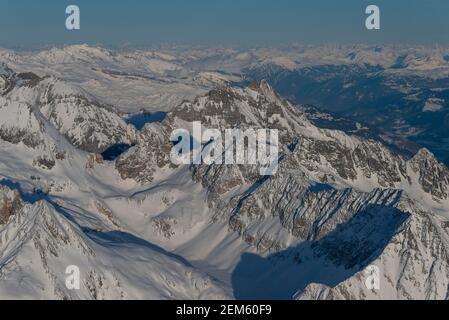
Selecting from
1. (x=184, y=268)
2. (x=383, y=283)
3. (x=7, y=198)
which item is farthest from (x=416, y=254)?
(x=7, y=198)

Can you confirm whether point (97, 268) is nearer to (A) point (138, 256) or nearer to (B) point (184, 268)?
(A) point (138, 256)

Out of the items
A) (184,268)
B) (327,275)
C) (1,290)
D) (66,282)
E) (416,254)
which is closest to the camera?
(1,290)
